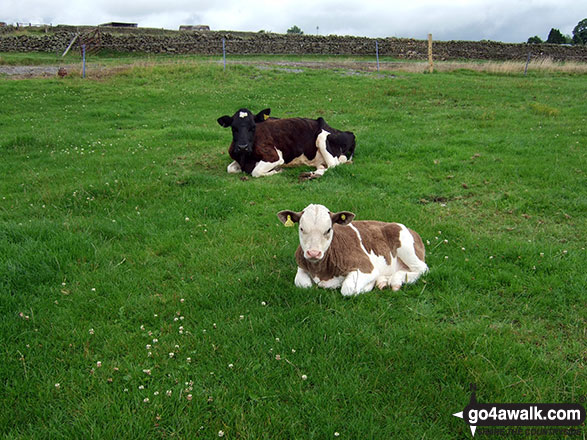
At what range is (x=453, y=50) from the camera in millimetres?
45656

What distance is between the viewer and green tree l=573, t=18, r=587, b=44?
Answer: 271ft

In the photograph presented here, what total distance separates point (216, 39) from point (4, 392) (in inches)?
1576

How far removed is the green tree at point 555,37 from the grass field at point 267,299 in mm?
81487

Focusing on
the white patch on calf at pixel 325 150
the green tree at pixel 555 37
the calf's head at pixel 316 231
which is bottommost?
the calf's head at pixel 316 231

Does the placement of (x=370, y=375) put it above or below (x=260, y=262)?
below

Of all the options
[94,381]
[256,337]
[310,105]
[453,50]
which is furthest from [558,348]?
[453,50]

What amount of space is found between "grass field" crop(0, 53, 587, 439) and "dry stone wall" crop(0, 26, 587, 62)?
28749 mm

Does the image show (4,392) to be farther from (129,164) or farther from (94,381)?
(129,164)

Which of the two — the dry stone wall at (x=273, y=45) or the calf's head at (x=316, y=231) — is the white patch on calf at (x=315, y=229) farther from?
the dry stone wall at (x=273, y=45)

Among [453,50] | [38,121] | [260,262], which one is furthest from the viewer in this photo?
[453,50]

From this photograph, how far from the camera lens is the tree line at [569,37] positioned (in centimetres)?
7806

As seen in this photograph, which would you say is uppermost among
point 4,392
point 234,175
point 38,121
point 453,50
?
point 453,50

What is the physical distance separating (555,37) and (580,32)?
11326 mm

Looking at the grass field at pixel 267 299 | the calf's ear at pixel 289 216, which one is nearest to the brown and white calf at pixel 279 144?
the grass field at pixel 267 299
